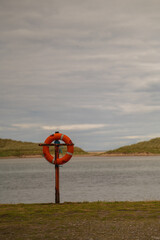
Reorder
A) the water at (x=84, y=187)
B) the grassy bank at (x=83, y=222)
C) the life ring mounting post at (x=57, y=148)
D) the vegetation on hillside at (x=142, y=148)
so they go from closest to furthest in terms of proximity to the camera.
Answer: the grassy bank at (x=83, y=222), the life ring mounting post at (x=57, y=148), the water at (x=84, y=187), the vegetation on hillside at (x=142, y=148)

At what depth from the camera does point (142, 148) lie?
13625 cm

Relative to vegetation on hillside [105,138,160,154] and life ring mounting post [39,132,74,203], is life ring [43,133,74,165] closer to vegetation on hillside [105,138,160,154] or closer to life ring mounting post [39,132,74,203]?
life ring mounting post [39,132,74,203]

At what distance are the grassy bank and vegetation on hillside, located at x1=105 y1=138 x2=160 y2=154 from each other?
120798 mm

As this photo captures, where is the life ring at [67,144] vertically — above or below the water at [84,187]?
above

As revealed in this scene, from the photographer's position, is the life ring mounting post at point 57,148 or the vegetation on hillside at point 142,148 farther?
the vegetation on hillside at point 142,148

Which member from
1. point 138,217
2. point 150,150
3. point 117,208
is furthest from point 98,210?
point 150,150

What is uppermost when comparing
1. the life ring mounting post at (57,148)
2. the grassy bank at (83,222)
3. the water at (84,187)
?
the life ring mounting post at (57,148)

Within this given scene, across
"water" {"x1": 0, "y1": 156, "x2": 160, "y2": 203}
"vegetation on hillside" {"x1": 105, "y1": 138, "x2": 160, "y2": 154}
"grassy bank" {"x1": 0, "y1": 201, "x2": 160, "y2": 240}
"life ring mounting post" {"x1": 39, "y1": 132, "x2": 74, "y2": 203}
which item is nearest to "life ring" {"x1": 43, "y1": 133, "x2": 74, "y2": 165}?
"life ring mounting post" {"x1": 39, "y1": 132, "x2": 74, "y2": 203}

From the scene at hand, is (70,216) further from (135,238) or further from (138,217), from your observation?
(135,238)

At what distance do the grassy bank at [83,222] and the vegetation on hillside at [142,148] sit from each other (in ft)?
396

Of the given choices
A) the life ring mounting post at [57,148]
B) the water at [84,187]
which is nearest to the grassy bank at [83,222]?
the life ring mounting post at [57,148]

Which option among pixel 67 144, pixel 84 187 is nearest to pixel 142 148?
pixel 84 187

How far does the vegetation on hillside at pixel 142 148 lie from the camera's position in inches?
5128

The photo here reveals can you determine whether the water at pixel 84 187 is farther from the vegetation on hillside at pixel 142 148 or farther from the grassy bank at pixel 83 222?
the vegetation on hillside at pixel 142 148
